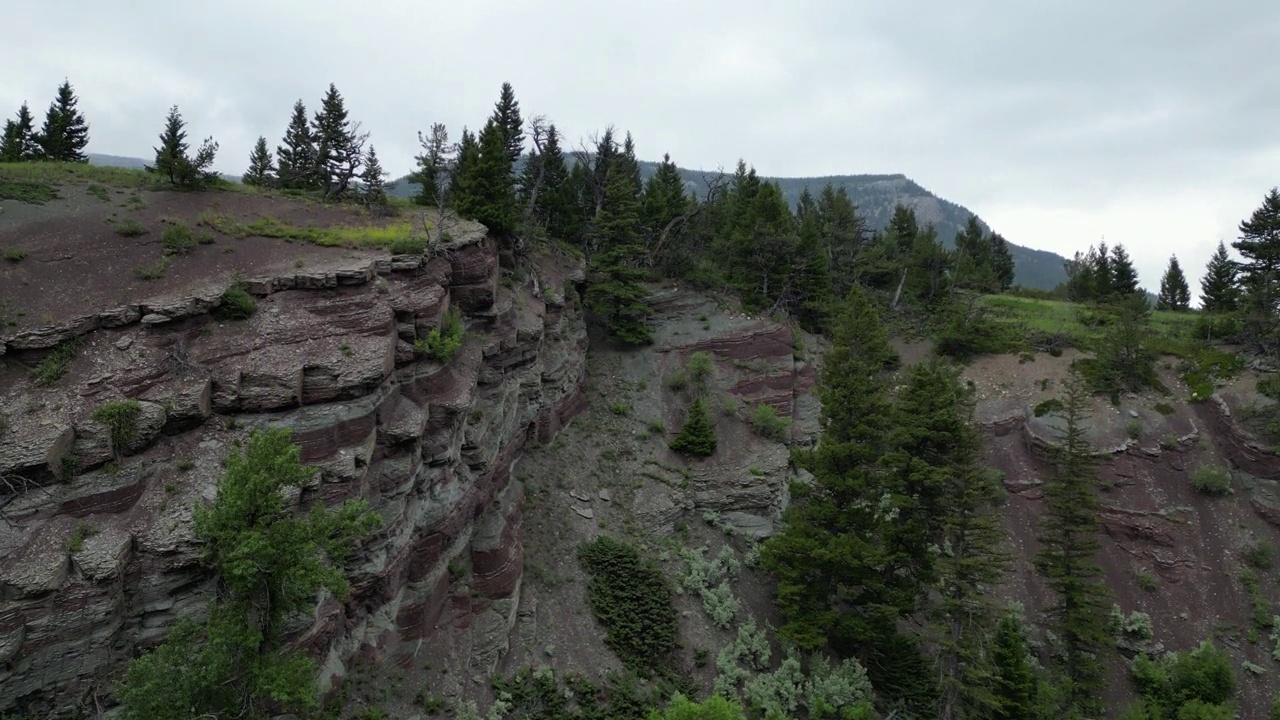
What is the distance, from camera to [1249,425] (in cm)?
3394

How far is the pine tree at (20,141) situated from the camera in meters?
34.7

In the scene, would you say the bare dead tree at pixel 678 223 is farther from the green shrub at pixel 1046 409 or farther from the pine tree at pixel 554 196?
the green shrub at pixel 1046 409

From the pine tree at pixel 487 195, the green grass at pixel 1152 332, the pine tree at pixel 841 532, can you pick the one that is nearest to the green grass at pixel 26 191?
the pine tree at pixel 487 195

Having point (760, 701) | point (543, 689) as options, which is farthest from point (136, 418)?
point (760, 701)

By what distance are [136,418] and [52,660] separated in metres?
5.53

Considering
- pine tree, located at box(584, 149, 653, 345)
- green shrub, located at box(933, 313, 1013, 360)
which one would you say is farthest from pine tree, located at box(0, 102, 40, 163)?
green shrub, located at box(933, 313, 1013, 360)

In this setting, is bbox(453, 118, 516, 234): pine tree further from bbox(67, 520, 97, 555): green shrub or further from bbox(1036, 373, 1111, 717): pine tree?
bbox(1036, 373, 1111, 717): pine tree

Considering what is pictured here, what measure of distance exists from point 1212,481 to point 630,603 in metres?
30.8

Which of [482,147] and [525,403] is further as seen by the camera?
[482,147]

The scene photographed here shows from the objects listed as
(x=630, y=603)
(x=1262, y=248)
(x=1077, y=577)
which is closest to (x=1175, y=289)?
(x=1262, y=248)

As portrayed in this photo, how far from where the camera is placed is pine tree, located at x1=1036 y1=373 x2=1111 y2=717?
83.1 feet

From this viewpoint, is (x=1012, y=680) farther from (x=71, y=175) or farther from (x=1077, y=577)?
(x=71, y=175)

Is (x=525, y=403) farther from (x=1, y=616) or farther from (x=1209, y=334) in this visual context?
(x=1209, y=334)

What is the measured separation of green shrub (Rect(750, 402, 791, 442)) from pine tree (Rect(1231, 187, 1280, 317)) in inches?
1228
